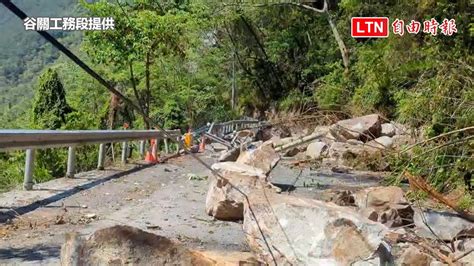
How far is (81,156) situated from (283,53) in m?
26.4

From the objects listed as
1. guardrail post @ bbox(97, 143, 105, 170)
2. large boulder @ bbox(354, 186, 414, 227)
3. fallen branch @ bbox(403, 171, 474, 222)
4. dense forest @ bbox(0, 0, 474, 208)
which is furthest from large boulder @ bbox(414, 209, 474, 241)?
guardrail post @ bbox(97, 143, 105, 170)

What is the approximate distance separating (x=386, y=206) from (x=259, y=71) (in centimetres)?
3310

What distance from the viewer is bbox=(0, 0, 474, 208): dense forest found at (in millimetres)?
8086

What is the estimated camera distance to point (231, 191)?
626 cm

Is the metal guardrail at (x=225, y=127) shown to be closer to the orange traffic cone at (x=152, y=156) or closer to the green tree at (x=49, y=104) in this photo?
the green tree at (x=49, y=104)

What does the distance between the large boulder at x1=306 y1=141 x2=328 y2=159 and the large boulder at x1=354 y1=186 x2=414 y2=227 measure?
8.78 metres

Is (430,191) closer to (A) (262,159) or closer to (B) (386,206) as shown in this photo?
(B) (386,206)

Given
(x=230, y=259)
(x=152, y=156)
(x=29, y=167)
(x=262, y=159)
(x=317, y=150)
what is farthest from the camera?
(x=317, y=150)

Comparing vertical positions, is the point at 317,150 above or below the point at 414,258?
below

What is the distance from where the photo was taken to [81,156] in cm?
1313

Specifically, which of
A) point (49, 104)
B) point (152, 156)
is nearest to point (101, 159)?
point (152, 156)

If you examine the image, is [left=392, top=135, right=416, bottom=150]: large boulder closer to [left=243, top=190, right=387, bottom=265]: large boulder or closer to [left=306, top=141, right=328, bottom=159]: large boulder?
[left=243, top=190, right=387, bottom=265]: large boulder

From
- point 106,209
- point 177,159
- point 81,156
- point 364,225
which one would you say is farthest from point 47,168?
point 364,225

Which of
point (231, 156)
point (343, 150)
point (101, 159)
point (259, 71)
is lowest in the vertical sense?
point (343, 150)
